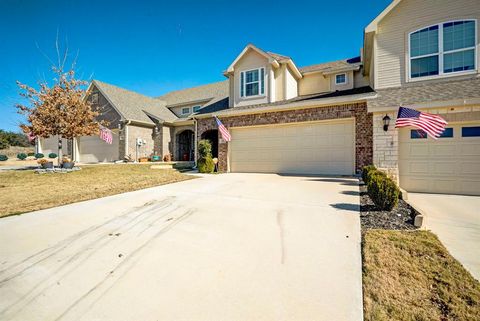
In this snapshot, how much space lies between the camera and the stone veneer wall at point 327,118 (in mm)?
9398

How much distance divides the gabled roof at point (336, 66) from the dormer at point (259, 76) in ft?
7.11

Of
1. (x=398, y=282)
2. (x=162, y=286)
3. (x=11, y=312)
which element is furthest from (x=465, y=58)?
(x=11, y=312)

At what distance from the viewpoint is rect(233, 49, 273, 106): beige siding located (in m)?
12.6

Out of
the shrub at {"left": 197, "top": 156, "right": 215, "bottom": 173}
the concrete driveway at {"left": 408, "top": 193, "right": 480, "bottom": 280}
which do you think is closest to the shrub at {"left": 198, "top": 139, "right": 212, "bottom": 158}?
the shrub at {"left": 197, "top": 156, "right": 215, "bottom": 173}

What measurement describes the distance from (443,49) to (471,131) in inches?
123

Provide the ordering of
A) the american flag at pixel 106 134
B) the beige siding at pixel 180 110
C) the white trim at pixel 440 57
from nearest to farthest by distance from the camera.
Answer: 1. the white trim at pixel 440 57
2. the american flag at pixel 106 134
3. the beige siding at pixel 180 110

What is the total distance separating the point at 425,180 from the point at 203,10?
42.9 ft

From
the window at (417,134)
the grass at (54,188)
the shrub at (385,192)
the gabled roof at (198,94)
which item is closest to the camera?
the shrub at (385,192)

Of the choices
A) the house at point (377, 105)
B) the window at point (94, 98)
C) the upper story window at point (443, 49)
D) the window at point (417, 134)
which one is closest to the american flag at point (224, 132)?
the house at point (377, 105)

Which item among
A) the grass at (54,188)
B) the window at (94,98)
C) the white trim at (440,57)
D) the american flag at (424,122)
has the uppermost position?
the window at (94,98)

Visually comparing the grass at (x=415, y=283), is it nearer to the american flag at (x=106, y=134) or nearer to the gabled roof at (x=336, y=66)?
the gabled roof at (x=336, y=66)

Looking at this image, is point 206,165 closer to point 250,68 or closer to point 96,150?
point 250,68

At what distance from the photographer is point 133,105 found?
20.0m

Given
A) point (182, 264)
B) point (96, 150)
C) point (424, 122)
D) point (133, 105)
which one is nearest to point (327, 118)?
point (424, 122)
